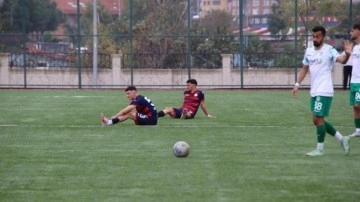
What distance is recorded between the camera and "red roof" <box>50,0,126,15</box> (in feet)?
140

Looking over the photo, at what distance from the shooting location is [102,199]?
9523mm

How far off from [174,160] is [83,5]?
105ft

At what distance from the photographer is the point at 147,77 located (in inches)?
1569

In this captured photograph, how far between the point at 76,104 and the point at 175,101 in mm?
3311

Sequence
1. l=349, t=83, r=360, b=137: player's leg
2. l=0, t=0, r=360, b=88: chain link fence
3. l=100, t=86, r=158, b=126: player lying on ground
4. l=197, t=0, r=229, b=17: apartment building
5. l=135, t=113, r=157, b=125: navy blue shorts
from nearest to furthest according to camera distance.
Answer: l=349, t=83, r=360, b=137: player's leg
l=100, t=86, r=158, b=126: player lying on ground
l=135, t=113, r=157, b=125: navy blue shorts
l=0, t=0, r=360, b=88: chain link fence
l=197, t=0, r=229, b=17: apartment building

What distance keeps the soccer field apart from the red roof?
2070 cm

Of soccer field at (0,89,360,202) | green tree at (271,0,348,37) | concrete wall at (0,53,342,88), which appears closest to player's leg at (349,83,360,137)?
soccer field at (0,89,360,202)

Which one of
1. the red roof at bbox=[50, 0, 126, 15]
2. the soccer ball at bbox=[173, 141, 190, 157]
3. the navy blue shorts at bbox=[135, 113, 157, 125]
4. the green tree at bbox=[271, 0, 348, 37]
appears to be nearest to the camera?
the soccer ball at bbox=[173, 141, 190, 157]

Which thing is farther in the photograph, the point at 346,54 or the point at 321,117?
the point at 321,117

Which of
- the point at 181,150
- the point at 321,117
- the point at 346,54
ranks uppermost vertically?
the point at 346,54

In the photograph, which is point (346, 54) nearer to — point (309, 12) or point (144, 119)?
point (144, 119)

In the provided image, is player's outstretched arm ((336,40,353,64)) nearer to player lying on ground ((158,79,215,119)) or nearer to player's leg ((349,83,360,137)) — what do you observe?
player's leg ((349,83,360,137))

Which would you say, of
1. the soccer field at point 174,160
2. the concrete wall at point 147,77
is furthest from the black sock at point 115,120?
the concrete wall at point 147,77

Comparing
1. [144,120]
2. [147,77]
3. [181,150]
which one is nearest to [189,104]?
[144,120]
